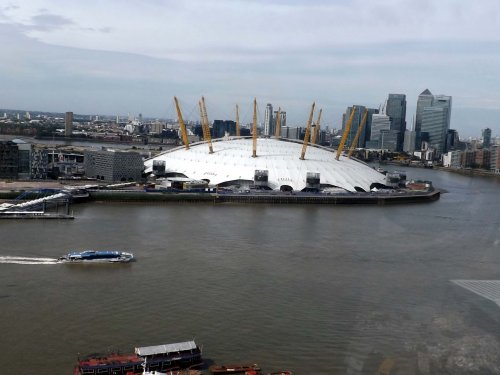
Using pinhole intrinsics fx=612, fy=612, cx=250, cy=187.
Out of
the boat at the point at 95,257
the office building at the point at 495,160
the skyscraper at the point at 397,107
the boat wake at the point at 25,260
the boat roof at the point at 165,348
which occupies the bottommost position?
the boat roof at the point at 165,348

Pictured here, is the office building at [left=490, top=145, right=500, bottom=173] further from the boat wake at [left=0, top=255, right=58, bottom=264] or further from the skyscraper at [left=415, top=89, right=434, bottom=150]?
the boat wake at [left=0, top=255, right=58, bottom=264]

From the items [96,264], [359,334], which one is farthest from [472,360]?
[96,264]

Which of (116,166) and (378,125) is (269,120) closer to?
(378,125)

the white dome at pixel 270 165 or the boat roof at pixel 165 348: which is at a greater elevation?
the white dome at pixel 270 165

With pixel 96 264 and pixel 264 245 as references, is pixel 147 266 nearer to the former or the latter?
pixel 96 264

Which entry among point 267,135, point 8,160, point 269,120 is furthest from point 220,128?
point 8,160

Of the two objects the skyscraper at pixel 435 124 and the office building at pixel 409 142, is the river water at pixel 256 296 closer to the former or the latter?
the office building at pixel 409 142

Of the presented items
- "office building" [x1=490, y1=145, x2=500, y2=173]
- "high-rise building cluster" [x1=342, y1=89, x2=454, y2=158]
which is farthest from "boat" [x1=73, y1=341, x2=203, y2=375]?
"high-rise building cluster" [x1=342, y1=89, x2=454, y2=158]

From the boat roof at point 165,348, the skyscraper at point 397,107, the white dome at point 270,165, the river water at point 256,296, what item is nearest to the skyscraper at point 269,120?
the skyscraper at point 397,107
